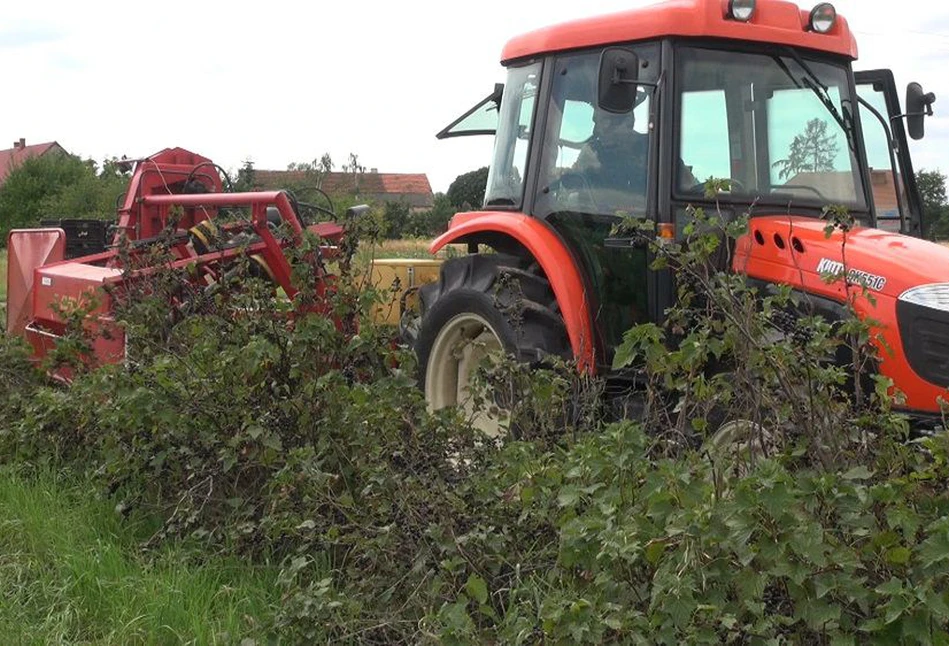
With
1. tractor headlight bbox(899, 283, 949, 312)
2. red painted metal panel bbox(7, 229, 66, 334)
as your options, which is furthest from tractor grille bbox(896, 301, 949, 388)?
red painted metal panel bbox(7, 229, 66, 334)

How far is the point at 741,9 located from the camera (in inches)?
203

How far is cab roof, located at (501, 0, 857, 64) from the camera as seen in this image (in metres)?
5.13

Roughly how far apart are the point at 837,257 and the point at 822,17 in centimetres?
131

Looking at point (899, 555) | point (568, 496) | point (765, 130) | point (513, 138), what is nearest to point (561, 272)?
point (513, 138)

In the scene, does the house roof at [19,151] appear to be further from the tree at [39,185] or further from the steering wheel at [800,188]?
the steering wheel at [800,188]

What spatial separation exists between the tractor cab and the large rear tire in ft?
0.68

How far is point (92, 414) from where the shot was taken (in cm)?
527

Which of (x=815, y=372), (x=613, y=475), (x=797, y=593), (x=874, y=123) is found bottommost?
(x=797, y=593)

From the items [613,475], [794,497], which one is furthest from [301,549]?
[794,497]

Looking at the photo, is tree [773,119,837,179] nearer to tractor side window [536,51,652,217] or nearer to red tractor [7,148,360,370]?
tractor side window [536,51,652,217]

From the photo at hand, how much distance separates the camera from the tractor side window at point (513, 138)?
598cm

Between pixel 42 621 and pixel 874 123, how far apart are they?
4.30 metres

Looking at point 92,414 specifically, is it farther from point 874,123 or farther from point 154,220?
point 874,123

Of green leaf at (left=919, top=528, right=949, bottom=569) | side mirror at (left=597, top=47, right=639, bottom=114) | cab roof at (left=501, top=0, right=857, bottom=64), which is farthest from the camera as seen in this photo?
cab roof at (left=501, top=0, right=857, bottom=64)
